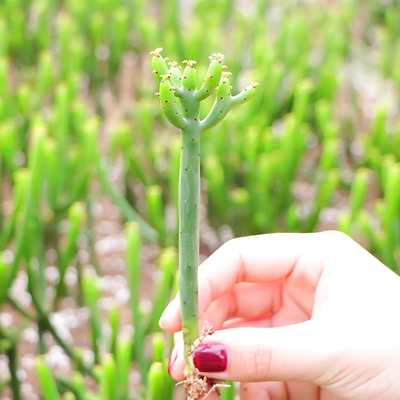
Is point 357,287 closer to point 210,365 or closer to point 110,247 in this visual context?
point 210,365

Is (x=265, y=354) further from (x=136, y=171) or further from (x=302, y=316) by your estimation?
(x=136, y=171)

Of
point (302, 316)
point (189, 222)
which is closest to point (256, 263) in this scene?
point (302, 316)

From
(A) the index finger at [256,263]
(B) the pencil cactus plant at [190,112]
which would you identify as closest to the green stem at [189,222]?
(B) the pencil cactus plant at [190,112]

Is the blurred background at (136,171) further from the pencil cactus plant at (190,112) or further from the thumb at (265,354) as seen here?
the pencil cactus plant at (190,112)

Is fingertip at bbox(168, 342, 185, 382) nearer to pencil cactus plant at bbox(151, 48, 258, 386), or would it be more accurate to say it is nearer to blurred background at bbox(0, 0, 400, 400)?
blurred background at bbox(0, 0, 400, 400)

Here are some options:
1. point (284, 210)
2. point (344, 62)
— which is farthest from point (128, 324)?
point (344, 62)

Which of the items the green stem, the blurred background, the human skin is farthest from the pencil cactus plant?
the blurred background

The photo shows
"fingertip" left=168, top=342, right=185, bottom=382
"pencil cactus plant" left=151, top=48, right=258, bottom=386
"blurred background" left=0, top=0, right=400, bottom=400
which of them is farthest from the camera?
"blurred background" left=0, top=0, right=400, bottom=400
